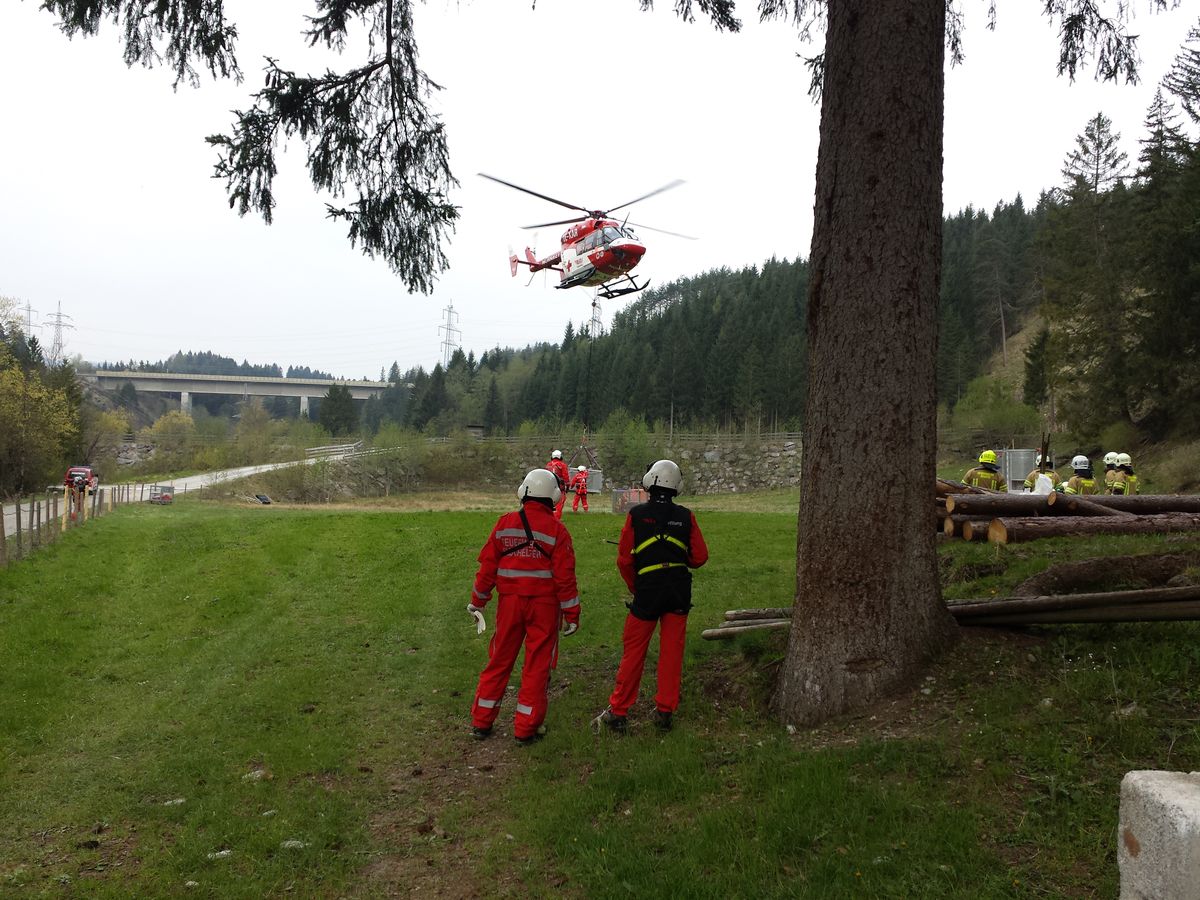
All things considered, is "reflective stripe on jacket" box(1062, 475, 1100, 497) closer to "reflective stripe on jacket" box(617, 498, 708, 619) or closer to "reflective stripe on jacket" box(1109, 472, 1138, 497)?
"reflective stripe on jacket" box(1109, 472, 1138, 497)

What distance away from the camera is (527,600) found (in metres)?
6.75

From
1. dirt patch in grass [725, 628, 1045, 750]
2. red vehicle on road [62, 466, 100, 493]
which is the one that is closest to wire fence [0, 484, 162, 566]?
dirt patch in grass [725, 628, 1045, 750]

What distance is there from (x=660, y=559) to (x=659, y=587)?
0.23 metres

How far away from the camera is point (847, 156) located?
230 inches

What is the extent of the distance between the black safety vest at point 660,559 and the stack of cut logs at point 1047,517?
5730 mm

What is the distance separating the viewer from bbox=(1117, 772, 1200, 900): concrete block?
8.02ft

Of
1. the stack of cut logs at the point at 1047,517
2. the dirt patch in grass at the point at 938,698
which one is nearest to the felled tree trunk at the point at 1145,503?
the stack of cut logs at the point at 1047,517

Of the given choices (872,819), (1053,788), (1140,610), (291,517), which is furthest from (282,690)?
(291,517)

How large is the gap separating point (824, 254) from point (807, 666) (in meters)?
2.92

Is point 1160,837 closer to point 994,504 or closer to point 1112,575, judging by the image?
point 1112,575

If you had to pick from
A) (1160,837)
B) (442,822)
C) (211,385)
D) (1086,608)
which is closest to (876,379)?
(1086,608)

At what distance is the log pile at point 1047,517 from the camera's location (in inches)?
422

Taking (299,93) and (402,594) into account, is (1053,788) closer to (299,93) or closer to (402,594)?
(299,93)

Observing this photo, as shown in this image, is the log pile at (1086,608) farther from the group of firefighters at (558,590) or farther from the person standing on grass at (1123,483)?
the person standing on grass at (1123,483)
